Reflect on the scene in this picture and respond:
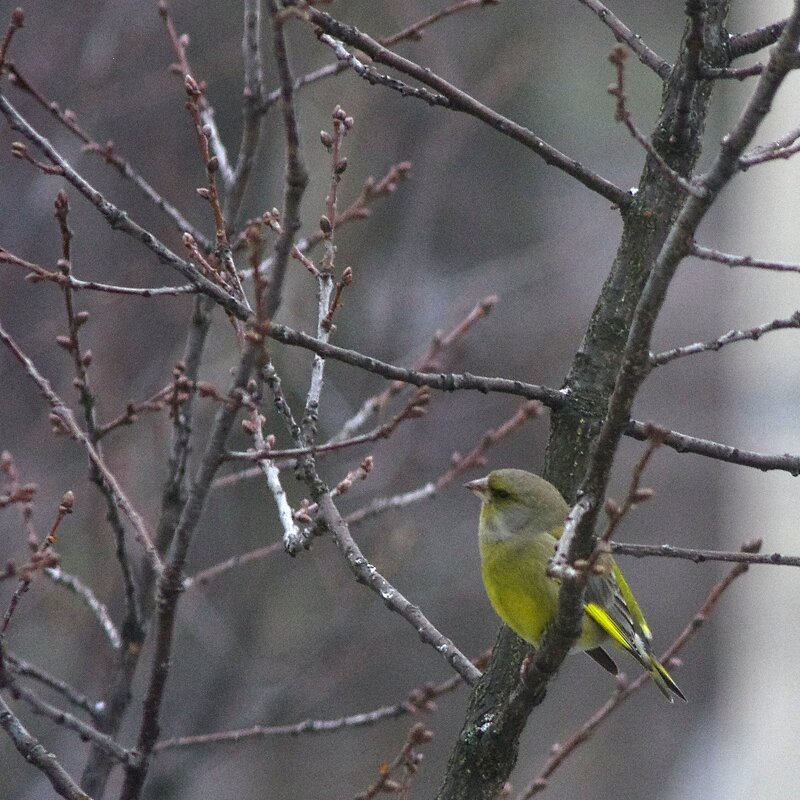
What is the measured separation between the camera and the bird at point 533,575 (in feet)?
13.5

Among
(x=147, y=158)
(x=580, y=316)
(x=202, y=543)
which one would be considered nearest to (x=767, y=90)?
(x=202, y=543)

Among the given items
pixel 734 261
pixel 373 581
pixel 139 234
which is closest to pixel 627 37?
pixel 734 261

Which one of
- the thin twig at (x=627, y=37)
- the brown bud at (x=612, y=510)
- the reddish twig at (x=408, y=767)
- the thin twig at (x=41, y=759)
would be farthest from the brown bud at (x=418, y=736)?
the thin twig at (x=627, y=37)

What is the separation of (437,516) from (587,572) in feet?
29.7

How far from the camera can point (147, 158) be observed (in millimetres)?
8555

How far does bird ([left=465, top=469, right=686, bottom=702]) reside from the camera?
4105 mm

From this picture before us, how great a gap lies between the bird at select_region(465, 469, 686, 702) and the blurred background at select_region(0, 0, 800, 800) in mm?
1677

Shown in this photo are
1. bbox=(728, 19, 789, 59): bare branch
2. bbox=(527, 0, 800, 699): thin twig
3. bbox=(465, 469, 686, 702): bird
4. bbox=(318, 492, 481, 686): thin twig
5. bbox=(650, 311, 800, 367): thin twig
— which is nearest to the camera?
bbox=(527, 0, 800, 699): thin twig

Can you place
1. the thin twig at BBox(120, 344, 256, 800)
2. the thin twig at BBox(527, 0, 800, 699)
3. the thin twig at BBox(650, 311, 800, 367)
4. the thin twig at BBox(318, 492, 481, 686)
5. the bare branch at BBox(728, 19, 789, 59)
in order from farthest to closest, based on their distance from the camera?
the bare branch at BBox(728, 19, 789, 59) < the thin twig at BBox(318, 492, 481, 686) < the thin twig at BBox(650, 311, 800, 367) < the thin twig at BBox(120, 344, 256, 800) < the thin twig at BBox(527, 0, 800, 699)

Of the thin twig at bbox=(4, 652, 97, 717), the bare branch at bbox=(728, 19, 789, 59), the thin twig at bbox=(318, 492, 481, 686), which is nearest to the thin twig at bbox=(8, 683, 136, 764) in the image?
the thin twig at bbox=(4, 652, 97, 717)

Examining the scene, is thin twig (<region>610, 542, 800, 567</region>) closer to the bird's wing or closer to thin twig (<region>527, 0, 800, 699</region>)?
thin twig (<region>527, 0, 800, 699</region>)

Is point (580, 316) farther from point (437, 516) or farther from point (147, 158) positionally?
point (147, 158)

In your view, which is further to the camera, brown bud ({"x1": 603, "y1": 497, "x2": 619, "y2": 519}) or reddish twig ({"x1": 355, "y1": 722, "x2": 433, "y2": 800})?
reddish twig ({"x1": 355, "y1": 722, "x2": 433, "y2": 800})

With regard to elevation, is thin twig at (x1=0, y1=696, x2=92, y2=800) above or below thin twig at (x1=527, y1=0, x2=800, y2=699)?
below
